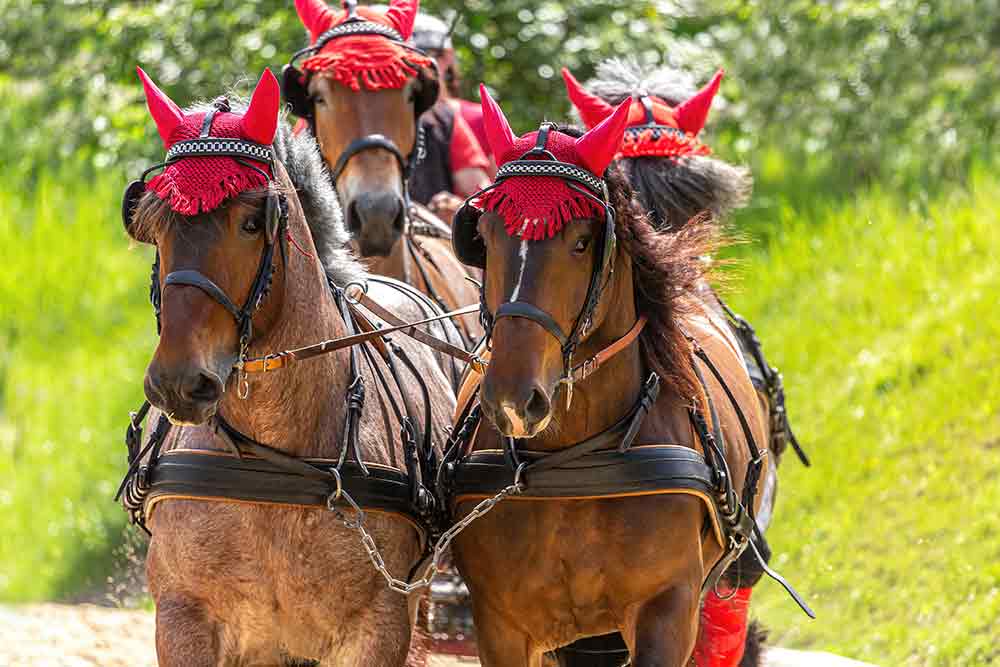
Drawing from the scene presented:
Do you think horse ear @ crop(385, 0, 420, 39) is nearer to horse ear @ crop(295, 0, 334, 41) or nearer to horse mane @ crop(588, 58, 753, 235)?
horse ear @ crop(295, 0, 334, 41)

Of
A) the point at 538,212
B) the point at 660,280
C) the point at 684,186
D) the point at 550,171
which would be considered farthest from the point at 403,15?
the point at 538,212

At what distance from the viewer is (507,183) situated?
3.40 meters

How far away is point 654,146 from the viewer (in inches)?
189

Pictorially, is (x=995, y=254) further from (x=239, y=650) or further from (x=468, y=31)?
(x=239, y=650)

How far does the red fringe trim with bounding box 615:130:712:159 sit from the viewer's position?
188 inches

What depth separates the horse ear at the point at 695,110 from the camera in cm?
498

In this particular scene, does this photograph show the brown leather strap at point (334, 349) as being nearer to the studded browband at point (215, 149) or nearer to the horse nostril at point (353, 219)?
the studded browband at point (215, 149)

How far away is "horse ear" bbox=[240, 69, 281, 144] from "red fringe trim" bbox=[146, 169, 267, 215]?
4.5 inches

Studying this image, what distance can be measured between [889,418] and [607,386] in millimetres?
5127

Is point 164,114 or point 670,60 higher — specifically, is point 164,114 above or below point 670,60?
above

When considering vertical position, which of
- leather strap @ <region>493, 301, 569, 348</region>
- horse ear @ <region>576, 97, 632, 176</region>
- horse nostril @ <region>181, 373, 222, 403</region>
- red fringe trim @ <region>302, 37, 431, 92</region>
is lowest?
horse nostril @ <region>181, 373, 222, 403</region>

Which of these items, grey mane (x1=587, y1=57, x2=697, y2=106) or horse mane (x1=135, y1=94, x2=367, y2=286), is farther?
grey mane (x1=587, y1=57, x2=697, y2=106)

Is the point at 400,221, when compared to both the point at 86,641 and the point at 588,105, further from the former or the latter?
the point at 86,641

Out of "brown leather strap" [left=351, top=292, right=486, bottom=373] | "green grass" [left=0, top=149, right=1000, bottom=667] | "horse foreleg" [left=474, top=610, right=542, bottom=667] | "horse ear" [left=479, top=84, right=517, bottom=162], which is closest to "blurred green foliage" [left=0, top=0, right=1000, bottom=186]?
"green grass" [left=0, top=149, right=1000, bottom=667]
